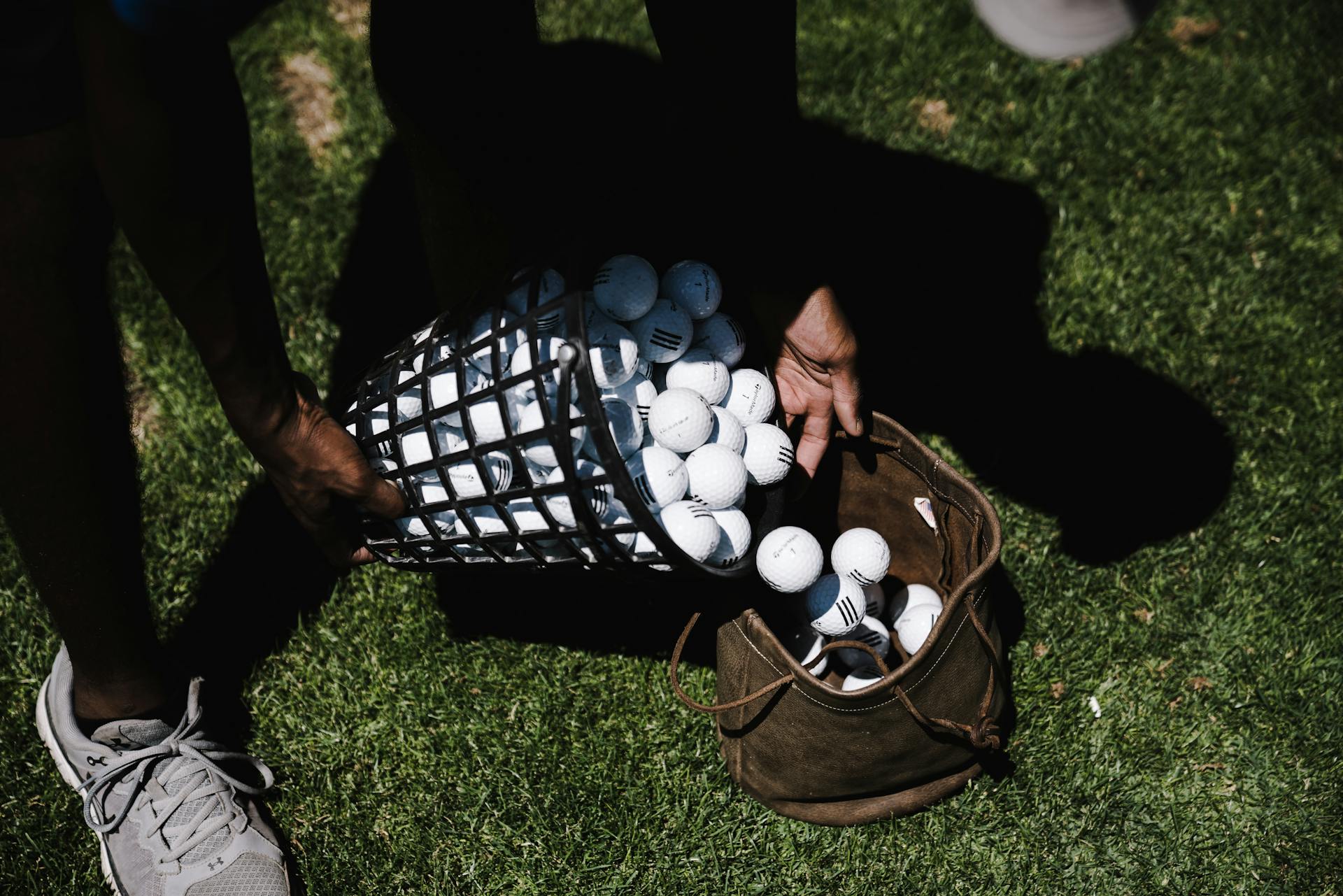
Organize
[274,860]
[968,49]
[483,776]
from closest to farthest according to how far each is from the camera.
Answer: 1. [274,860]
2. [483,776]
3. [968,49]

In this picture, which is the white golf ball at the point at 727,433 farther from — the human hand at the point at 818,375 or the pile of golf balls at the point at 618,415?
the human hand at the point at 818,375

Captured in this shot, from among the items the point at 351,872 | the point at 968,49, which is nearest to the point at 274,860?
the point at 351,872

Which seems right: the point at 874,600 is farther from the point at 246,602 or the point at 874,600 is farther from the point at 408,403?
the point at 246,602

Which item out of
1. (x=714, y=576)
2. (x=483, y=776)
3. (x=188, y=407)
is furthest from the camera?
(x=188, y=407)

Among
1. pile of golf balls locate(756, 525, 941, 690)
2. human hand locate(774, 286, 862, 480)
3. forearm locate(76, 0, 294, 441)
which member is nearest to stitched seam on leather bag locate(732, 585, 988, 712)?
pile of golf balls locate(756, 525, 941, 690)

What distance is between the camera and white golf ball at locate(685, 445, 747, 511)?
2082 millimetres

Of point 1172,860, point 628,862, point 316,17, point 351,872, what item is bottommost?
point 1172,860

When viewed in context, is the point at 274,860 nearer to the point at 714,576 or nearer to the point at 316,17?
the point at 714,576

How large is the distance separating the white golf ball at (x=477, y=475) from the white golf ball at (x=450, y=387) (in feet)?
0.35

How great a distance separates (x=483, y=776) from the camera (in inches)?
96.3

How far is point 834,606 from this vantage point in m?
2.31

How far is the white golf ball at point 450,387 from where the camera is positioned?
6.44 ft

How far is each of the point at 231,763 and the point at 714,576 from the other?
4.55 ft

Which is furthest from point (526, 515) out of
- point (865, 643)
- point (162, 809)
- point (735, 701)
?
point (162, 809)
